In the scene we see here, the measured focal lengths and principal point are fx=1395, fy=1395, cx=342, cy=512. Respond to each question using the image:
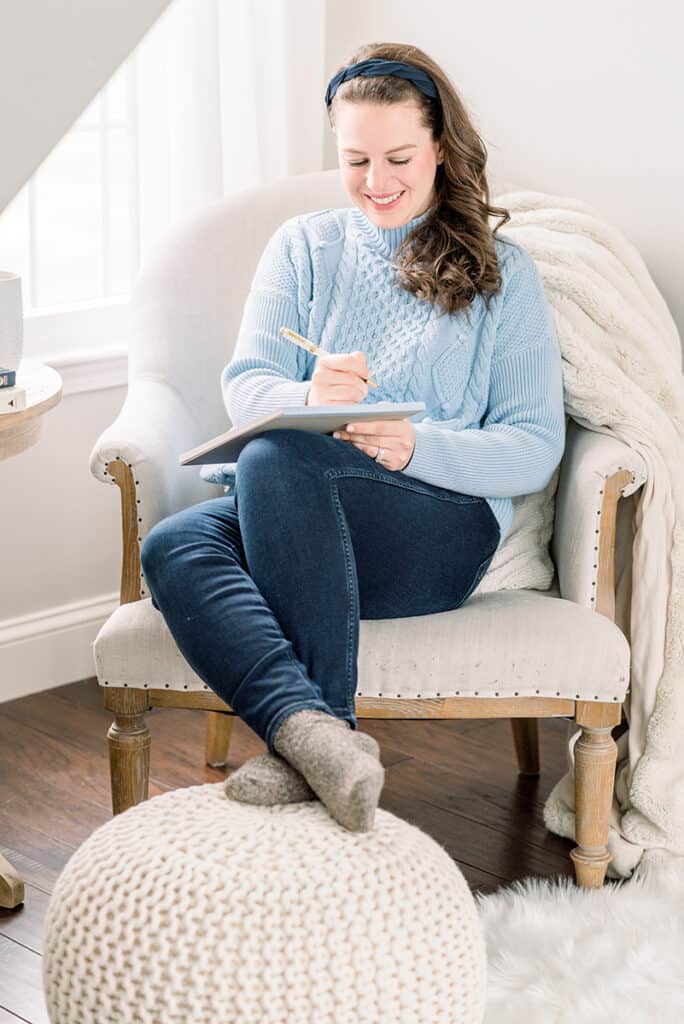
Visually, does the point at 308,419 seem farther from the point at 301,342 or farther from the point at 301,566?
the point at 301,342

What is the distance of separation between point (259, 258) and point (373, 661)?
0.84 m

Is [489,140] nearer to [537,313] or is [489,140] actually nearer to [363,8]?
[363,8]

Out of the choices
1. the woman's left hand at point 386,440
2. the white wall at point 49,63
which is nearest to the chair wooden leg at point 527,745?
the woman's left hand at point 386,440

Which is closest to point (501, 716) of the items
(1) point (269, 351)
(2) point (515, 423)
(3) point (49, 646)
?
(2) point (515, 423)

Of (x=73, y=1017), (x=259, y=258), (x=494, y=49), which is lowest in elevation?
(x=73, y=1017)

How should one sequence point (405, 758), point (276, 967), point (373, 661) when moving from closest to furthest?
point (276, 967) < point (373, 661) < point (405, 758)

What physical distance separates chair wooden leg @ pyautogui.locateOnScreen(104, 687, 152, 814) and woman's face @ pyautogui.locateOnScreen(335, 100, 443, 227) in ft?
2.48

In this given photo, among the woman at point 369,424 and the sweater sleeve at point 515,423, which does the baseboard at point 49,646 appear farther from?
the sweater sleeve at point 515,423

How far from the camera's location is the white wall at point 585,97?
7.64 feet

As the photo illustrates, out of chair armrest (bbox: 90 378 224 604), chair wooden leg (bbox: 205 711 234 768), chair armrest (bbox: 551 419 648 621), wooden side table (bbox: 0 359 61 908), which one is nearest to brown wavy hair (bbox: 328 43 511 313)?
chair armrest (bbox: 551 419 648 621)

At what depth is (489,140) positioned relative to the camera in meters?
2.58

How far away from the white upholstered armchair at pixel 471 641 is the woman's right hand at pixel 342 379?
0.84ft

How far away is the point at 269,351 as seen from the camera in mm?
2021

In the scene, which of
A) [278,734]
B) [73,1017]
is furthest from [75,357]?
[73,1017]
